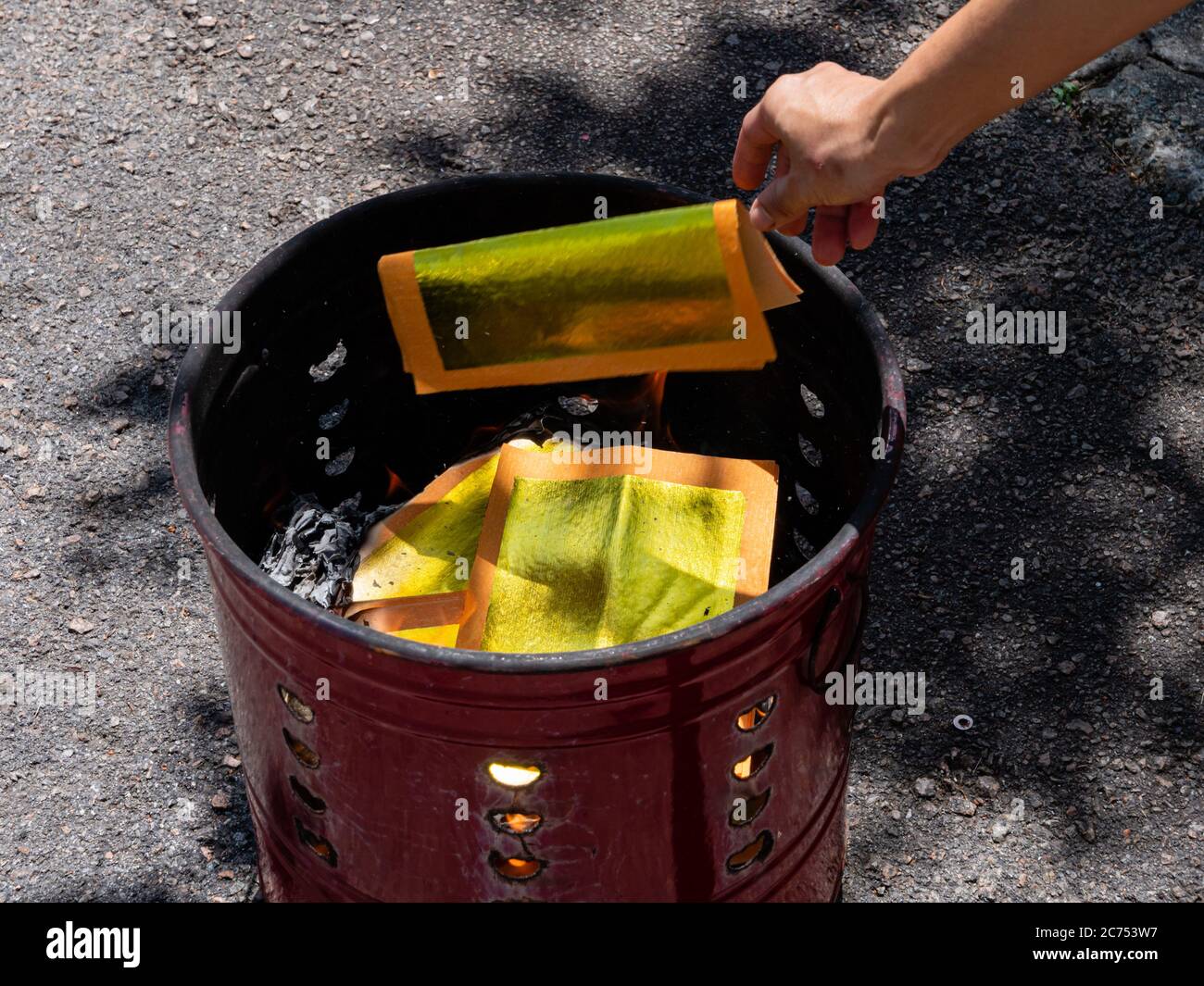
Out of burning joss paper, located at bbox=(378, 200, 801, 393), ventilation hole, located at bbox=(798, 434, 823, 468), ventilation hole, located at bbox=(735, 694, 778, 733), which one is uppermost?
burning joss paper, located at bbox=(378, 200, 801, 393)

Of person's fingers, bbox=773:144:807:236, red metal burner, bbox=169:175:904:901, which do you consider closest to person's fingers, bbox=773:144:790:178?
person's fingers, bbox=773:144:807:236

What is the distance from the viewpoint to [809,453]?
1992 millimetres

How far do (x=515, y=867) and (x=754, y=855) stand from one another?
1.05 feet

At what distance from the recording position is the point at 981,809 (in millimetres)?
2299

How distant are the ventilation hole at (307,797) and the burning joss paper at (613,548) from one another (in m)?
0.27

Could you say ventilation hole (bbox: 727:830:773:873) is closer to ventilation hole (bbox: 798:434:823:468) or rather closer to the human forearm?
ventilation hole (bbox: 798:434:823:468)

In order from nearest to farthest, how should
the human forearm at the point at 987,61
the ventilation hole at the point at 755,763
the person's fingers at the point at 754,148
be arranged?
1. the human forearm at the point at 987,61
2. the ventilation hole at the point at 755,763
3. the person's fingers at the point at 754,148

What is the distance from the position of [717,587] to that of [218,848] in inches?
41.2

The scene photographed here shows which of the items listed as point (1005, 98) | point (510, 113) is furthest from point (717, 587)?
point (510, 113)

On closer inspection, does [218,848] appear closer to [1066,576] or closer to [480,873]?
[480,873]

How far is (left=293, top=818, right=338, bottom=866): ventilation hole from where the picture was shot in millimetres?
1705

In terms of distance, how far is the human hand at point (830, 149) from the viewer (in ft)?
4.98

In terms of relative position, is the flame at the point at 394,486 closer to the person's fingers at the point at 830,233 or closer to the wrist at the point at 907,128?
the person's fingers at the point at 830,233

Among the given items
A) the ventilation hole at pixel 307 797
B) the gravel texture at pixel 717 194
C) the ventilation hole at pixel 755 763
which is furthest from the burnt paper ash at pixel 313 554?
the ventilation hole at pixel 755 763
